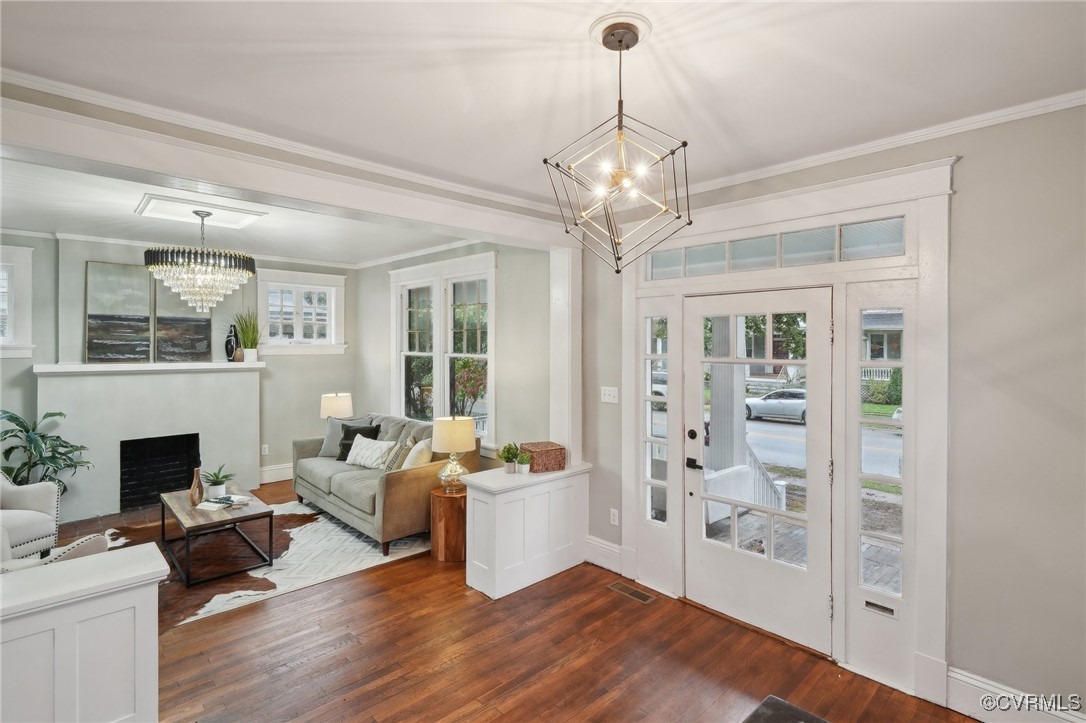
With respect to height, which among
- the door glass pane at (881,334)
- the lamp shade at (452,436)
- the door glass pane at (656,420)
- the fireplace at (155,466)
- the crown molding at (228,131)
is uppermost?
the crown molding at (228,131)

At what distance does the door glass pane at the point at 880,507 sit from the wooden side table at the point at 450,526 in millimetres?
2596

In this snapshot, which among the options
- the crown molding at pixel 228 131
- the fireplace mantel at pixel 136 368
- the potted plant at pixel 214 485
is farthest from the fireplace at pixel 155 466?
the crown molding at pixel 228 131

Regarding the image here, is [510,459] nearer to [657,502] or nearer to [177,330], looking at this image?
[657,502]

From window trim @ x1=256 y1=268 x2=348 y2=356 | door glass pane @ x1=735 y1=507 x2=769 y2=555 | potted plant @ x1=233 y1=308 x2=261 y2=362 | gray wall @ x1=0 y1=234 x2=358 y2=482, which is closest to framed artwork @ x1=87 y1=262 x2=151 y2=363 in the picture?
gray wall @ x1=0 y1=234 x2=358 y2=482

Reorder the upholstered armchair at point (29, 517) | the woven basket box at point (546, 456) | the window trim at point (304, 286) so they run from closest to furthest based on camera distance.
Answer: the upholstered armchair at point (29, 517) → the woven basket box at point (546, 456) → the window trim at point (304, 286)

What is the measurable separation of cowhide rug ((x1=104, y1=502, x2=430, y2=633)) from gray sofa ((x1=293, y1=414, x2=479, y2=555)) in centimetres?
13

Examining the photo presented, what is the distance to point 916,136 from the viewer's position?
250 centimetres

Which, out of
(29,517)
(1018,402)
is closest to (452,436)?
(29,517)

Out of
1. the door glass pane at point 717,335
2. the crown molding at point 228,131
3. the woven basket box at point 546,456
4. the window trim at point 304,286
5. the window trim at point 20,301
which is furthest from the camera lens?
the window trim at point 304,286

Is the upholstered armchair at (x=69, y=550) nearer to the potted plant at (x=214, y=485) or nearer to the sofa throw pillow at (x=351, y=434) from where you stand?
the potted plant at (x=214, y=485)

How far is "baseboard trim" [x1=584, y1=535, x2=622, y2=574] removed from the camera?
3852mm

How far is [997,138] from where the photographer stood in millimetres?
2320

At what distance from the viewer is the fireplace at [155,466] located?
214 inches

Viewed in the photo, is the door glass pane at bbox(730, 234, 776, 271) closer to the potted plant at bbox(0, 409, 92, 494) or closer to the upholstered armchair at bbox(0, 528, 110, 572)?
the upholstered armchair at bbox(0, 528, 110, 572)
